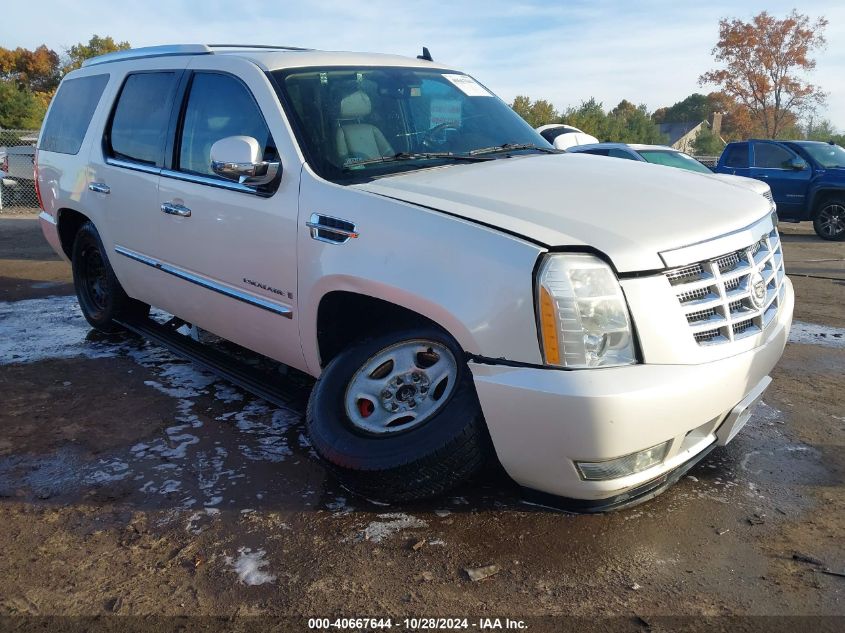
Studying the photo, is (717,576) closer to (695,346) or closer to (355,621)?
(695,346)

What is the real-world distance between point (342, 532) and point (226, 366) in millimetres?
1974

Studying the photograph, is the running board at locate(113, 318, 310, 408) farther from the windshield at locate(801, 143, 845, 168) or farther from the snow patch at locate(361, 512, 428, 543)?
the windshield at locate(801, 143, 845, 168)

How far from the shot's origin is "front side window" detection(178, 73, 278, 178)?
3719 millimetres

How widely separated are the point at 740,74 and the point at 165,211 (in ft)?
128

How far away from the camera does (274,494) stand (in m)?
3.22

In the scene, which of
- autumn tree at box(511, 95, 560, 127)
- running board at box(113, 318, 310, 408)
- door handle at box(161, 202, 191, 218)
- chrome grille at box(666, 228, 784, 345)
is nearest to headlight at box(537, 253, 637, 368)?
chrome grille at box(666, 228, 784, 345)

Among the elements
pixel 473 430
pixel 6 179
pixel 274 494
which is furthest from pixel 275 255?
pixel 6 179

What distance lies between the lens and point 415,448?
9.34ft

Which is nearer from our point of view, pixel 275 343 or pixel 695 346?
pixel 695 346

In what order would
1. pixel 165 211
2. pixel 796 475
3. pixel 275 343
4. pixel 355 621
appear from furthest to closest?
1. pixel 165 211
2. pixel 275 343
3. pixel 796 475
4. pixel 355 621

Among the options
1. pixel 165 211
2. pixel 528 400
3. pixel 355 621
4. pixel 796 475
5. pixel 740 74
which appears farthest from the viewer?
pixel 740 74

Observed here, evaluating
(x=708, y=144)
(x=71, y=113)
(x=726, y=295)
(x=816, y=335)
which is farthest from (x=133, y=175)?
(x=708, y=144)

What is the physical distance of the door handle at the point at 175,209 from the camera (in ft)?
13.2

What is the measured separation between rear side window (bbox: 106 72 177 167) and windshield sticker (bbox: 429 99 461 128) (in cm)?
150
